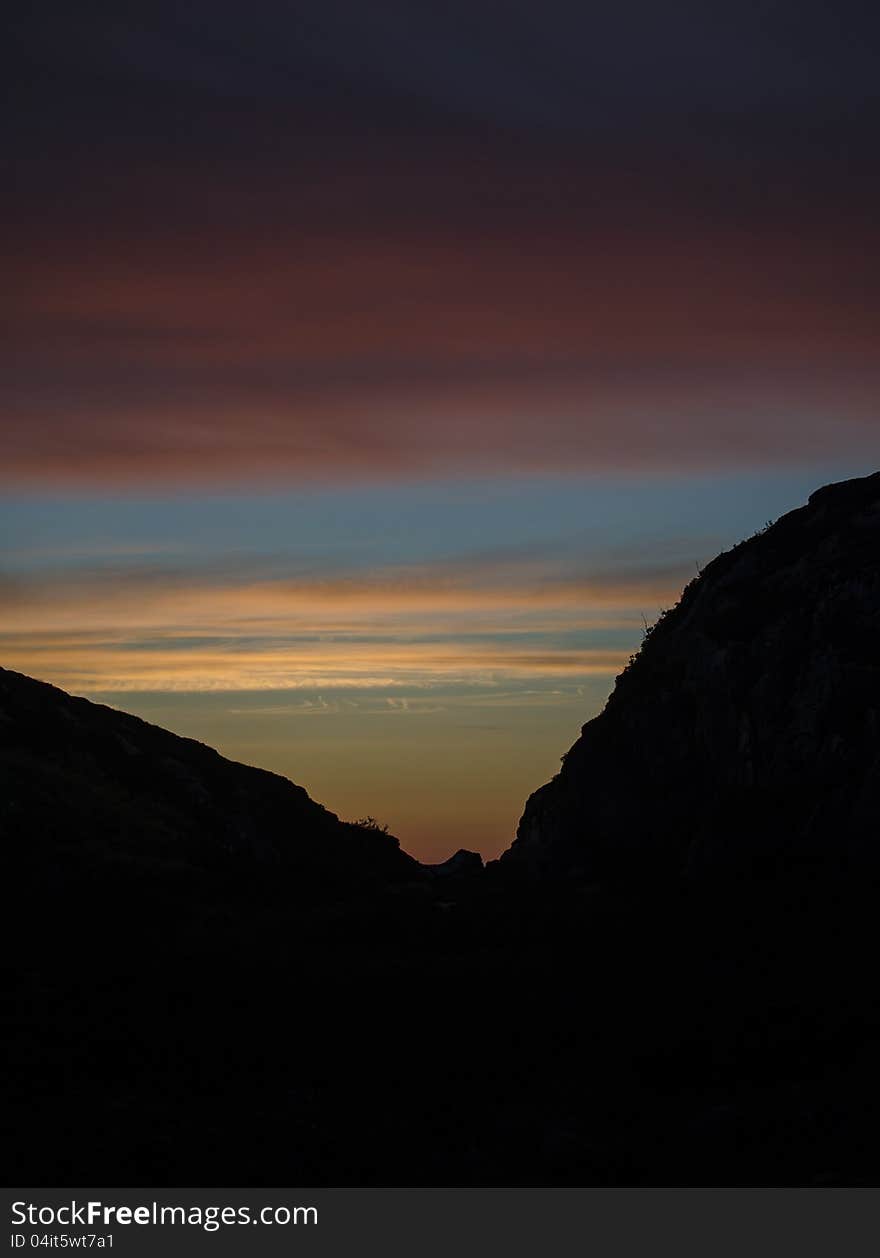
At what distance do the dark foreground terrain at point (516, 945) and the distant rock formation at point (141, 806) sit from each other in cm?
20

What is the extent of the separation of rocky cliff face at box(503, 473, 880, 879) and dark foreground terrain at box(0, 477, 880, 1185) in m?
0.14

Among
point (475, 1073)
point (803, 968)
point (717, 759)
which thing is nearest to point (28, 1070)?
point (475, 1073)

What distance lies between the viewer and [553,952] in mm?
32500

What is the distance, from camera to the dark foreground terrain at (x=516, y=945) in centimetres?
1822

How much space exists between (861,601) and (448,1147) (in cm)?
3072

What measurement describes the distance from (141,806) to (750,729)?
25.5 meters

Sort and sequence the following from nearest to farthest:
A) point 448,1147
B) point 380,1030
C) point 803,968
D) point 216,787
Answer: point 448,1147
point 380,1030
point 803,968
point 216,787

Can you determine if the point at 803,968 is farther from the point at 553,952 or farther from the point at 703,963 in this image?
the point at 553,952

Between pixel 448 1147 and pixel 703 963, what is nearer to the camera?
pixel 448 1147

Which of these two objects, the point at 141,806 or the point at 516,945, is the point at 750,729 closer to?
the point at 516,945

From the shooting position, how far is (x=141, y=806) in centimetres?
5034

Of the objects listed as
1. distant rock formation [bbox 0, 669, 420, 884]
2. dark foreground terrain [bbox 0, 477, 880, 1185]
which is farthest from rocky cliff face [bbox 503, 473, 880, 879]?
distant rock formation [bbox 0, 669, 420, 884]

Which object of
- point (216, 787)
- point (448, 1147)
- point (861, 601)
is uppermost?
point (861, 601)

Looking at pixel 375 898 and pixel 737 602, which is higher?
pixel 737 602
